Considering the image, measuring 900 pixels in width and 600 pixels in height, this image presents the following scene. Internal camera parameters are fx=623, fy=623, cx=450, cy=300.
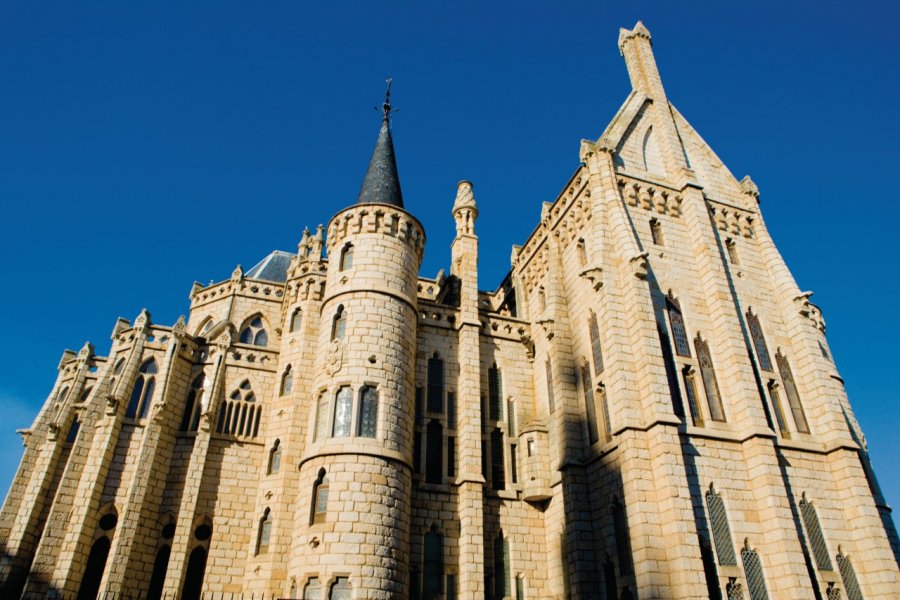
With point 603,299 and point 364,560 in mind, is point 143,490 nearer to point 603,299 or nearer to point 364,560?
point 364,560

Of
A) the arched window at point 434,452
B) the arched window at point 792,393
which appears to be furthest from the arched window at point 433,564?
the arched window at point 792,393

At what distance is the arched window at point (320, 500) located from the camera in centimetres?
1742

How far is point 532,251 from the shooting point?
89.2ft

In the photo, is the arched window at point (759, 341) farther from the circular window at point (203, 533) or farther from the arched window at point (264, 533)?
the circular window at point (203, 533)

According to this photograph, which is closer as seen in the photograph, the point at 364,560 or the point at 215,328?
the point at 364,560

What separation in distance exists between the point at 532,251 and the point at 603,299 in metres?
7.79

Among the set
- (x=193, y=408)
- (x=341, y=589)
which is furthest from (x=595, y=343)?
(x=193, y=408)

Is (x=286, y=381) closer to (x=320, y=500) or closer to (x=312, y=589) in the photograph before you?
(x=320, y=500)

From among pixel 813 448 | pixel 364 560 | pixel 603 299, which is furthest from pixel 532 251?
pixel 364 560

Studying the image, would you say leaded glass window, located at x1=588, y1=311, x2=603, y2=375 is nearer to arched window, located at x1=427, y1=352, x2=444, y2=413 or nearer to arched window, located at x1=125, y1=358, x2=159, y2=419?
arched window, located at x1=427, y1=352, x2=444, y2=413

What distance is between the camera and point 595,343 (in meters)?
20.7

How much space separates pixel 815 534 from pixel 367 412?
13302 mm

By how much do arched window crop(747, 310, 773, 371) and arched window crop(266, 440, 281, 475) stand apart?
54.1 feet

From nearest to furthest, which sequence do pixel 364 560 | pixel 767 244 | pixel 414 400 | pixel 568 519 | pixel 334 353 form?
pixel 364 560 < pixel 568 519 < pixel 334 353 < pixel 414 400 < pixel 767 244
